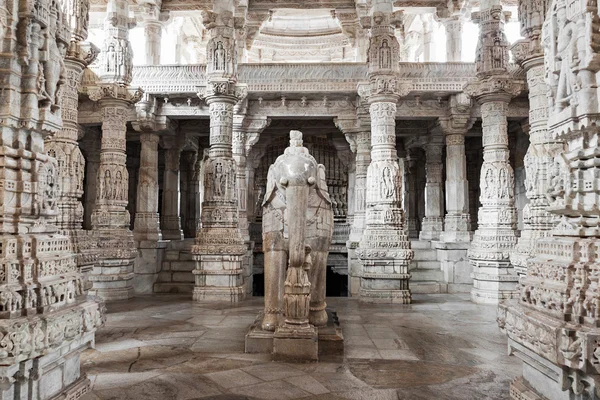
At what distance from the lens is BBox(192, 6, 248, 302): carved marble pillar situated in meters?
8.76

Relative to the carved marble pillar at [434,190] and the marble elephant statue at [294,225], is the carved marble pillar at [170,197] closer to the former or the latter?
the carved marble pillar at [434,190]

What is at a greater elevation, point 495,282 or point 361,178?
point 361,178

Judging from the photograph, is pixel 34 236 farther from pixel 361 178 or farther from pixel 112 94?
pixel 361 178

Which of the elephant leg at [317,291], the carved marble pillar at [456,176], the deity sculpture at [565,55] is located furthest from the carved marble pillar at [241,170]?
the deity sculpture at [565,55]

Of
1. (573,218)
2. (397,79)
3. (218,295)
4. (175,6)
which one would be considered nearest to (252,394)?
(573,218)

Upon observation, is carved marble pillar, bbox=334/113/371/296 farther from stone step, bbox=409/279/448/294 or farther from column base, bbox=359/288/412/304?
column base, bbox=359/288/412/304

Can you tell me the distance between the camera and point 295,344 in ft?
15.1

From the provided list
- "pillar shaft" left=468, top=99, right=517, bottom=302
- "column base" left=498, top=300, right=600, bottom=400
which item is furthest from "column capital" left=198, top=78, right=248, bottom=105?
"column base" left=498, top=300, right=600, bottom=400

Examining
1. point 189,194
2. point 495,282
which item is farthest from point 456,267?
point 189,194

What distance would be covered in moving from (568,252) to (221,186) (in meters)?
6.98

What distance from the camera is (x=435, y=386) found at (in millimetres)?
3883

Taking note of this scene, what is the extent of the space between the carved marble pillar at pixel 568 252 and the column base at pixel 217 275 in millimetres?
6163

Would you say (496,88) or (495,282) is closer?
(496,88)

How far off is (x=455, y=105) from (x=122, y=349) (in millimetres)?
9423
